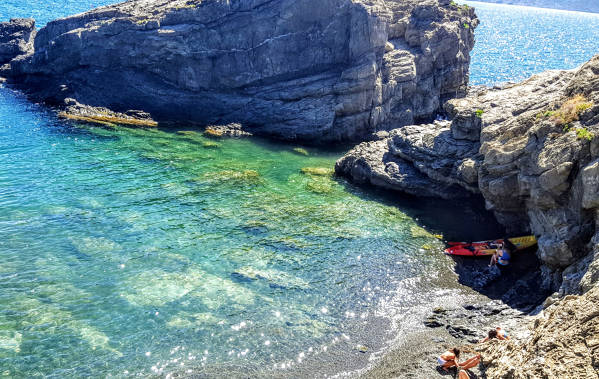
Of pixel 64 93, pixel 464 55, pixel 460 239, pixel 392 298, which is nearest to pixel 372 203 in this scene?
pixel 460 239

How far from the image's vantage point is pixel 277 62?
5338 centimetres

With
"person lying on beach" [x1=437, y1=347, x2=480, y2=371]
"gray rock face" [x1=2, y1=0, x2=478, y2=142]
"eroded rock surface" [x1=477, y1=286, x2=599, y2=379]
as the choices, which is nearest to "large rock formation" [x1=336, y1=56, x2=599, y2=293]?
"eroded rock surface" [x1=477, y1=286, x2=599, y2=379]

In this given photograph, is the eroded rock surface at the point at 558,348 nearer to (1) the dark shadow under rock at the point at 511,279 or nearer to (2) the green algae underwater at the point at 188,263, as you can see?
(1) the dark shadow under rock at the point at 511,279

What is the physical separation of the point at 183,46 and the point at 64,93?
1825 cm

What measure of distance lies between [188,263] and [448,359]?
15679 mm

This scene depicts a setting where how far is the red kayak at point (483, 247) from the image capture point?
28.5m

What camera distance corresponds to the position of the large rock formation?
23.0 metres

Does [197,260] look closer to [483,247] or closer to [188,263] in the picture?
[188,263]

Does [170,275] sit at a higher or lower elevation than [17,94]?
lower

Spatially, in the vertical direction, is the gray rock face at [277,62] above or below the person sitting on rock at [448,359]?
above

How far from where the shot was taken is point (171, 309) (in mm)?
22484

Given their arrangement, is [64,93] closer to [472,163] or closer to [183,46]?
[183,46]

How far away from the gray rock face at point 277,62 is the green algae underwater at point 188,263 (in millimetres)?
11567

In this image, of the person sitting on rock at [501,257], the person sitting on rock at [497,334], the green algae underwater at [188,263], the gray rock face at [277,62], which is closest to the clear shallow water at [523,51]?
the gray rock face at [277,62]
